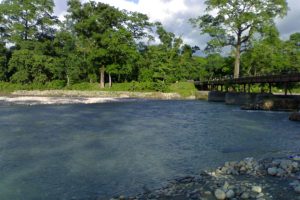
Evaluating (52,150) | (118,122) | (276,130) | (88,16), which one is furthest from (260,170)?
(88,16)

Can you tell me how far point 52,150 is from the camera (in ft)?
50.5

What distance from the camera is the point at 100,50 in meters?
63.3

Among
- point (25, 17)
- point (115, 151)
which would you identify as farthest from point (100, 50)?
point (115, 151)

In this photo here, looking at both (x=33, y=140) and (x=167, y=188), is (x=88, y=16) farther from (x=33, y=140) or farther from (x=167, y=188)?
(x=167, y=188)

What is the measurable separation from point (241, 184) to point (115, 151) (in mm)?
7156

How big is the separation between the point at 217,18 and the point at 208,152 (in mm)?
46715

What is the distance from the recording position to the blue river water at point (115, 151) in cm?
1066

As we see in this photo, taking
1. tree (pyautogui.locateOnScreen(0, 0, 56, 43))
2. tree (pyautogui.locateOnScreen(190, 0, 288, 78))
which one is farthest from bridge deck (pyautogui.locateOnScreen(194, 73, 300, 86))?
tree (pyautogui.locateOnScreen(0, 0, 56, 43))

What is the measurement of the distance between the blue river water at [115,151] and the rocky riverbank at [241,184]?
98cm

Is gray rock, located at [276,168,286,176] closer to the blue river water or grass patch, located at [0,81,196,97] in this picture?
the blue river water

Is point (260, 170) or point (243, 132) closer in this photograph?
point (260, 170)

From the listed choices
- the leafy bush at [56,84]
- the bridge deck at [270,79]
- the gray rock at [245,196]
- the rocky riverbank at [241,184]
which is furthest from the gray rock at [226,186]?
the leafy bush at [56,84]

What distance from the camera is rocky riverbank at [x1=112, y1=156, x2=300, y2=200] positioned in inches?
347

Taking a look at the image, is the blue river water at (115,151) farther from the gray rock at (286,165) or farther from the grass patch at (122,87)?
the grass patch at (122,87)
